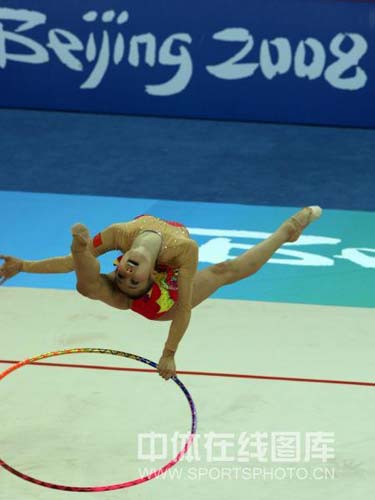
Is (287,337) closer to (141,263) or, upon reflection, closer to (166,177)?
(141,263)

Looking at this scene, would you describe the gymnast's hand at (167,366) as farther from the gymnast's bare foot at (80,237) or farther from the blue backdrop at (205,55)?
the blue backdrop at (205,55)

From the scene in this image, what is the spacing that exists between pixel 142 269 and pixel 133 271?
0.16ft

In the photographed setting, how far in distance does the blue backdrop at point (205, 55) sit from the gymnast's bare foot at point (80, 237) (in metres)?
7.39

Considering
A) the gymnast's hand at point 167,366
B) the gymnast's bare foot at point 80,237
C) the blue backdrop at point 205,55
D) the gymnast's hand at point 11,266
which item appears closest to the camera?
the gymnast's bare foot at point 80,237

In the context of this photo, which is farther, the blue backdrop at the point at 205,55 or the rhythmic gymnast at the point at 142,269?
the blue backdrop at the point at 205,55

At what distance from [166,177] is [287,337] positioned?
12.4ft

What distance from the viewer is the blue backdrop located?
1199 cm

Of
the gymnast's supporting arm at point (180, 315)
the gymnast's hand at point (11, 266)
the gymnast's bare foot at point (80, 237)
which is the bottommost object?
the gymnast's supporting arm at point (180, 315)

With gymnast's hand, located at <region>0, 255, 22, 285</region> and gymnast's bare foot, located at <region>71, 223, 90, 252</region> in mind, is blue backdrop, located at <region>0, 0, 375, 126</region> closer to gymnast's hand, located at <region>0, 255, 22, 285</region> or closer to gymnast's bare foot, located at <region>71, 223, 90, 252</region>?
gymnast's hand, located at <region>0, 255, 22, 285</region>

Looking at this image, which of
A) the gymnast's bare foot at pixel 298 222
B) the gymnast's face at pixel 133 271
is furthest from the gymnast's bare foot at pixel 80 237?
the gymnast's bare foot at pixel 298 222

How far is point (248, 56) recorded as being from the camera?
12.2 meters

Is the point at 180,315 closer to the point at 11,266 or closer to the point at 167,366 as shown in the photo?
the point at 167,366

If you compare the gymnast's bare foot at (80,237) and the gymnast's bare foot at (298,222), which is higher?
the gymnast's bare foot at (80,237)

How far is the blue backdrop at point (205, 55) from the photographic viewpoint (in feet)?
39.3
